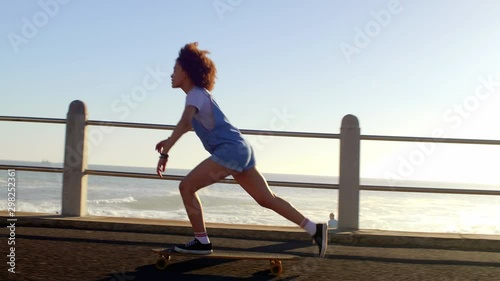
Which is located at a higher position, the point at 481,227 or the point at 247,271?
the point at 247,271

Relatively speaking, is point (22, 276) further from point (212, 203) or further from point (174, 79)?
point (212, 203)

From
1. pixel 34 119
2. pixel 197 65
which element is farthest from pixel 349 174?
pixel 34 119

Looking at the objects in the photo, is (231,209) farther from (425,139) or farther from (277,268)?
(277,268)

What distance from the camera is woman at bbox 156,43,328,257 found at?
163 inches

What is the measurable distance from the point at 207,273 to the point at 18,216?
3538 millimetres

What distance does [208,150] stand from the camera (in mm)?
4242

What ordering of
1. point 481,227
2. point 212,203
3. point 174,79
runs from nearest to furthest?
point 174,79
point 481,227
point 212,203

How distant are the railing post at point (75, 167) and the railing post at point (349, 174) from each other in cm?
306

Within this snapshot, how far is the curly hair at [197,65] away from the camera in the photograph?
4.29m

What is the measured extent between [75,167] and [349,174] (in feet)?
10.6

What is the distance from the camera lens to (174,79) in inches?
172

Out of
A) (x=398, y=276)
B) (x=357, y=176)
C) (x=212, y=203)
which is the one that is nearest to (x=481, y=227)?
(x=212, y=203)

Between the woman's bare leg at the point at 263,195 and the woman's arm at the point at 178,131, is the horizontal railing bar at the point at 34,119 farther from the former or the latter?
the woman's bare leg at the point at 263,195

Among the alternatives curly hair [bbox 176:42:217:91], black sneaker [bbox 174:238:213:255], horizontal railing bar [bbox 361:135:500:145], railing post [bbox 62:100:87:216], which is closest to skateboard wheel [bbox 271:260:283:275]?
black sneaker [bbox 174:238:213:255]
